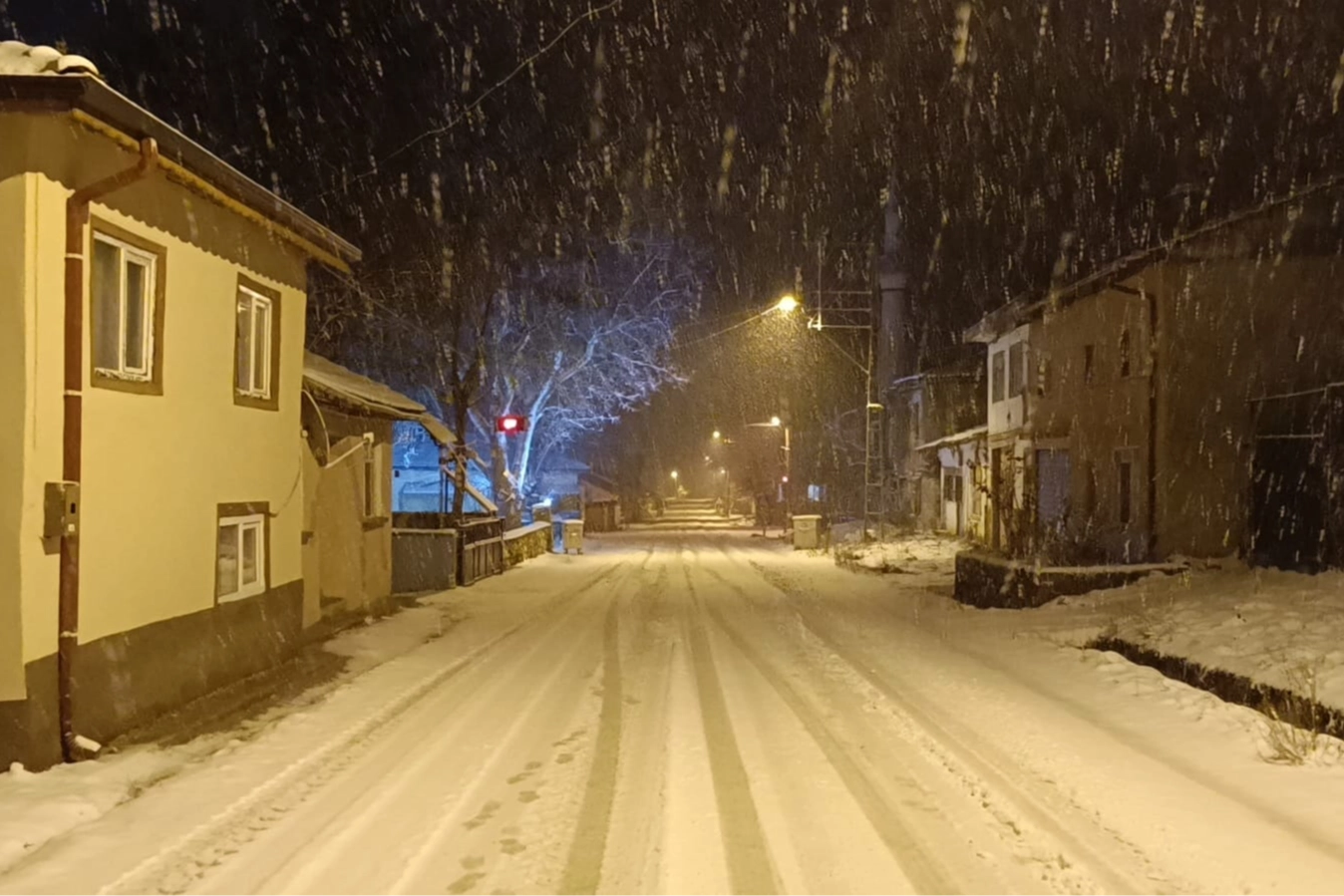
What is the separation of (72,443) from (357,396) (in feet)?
23.4

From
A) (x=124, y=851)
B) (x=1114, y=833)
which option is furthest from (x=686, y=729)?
(x=124, y=851)

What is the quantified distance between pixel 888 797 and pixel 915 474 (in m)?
37.9

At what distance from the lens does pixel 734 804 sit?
21.2 ft

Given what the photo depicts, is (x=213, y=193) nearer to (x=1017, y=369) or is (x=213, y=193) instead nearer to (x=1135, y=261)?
(x=1135, y=261)

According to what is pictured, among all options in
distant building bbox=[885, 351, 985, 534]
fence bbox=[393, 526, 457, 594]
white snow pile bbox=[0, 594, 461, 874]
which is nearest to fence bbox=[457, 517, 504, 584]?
fence bbox=[393, 526, 457, 594]

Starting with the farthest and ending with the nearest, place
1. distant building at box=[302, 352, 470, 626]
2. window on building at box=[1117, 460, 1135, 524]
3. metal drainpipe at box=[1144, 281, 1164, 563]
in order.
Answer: window on building at box=[1117, 460, 1135, 524]
metal drainpipe at box=[1144, 281, 1164, 563]
distant building at box=[302, 352, 470, 626]

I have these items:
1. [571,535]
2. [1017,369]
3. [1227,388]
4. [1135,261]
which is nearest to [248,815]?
[1135,261]

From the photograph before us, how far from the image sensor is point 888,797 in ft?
21.7

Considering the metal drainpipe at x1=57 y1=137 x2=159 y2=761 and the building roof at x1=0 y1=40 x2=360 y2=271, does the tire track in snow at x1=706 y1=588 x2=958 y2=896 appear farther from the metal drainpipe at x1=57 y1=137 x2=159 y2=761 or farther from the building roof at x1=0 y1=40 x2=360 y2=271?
the building roof at x1=0 y1=40 x2=360 y2=271

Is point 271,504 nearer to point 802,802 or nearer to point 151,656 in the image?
point 151,656

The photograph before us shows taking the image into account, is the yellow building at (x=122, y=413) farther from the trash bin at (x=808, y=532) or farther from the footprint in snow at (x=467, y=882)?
the trash bin at (x=808, y=532)

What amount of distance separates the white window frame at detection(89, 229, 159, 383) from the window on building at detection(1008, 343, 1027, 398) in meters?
22.1

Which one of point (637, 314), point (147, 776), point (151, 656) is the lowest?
point (147, 776)

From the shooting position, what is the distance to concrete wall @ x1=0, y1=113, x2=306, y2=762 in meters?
7.31
